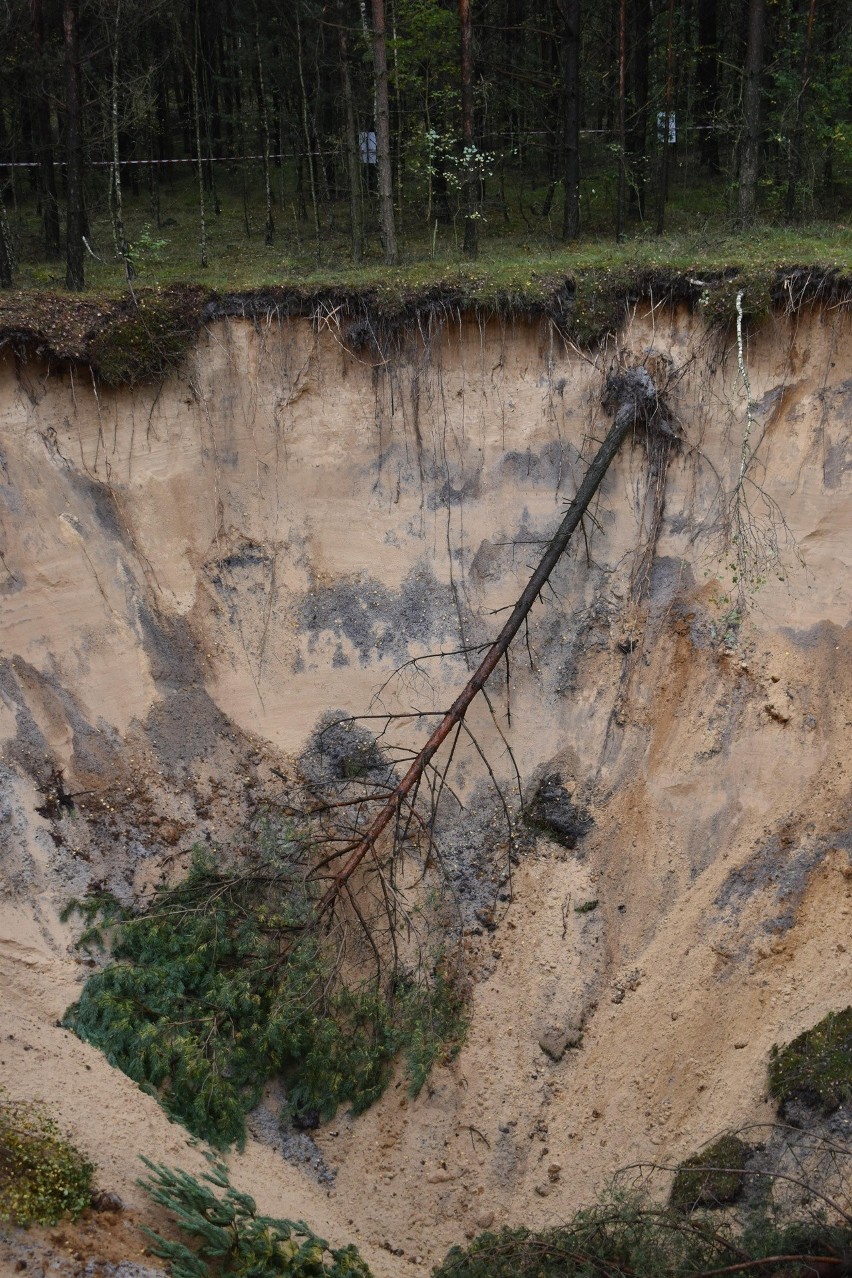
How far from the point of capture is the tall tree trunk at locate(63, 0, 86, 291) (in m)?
11.1

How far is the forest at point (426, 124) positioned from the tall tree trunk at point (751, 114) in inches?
1.4

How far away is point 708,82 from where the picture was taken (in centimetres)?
1769

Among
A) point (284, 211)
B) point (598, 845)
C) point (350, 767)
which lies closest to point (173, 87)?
point (284, 211)

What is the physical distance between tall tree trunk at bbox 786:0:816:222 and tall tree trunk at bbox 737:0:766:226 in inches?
21.7

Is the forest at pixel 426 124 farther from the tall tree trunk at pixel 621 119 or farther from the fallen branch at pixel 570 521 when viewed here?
the fallen branch at pixel 570 521

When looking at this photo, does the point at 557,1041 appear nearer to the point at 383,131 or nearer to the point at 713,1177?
the point at 713,1177

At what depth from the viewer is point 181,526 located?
980 centimetres

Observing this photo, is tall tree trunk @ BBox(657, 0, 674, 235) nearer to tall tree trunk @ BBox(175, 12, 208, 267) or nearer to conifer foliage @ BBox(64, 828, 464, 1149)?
tall tree trunk @ BBox(175, 12, 208, 267)

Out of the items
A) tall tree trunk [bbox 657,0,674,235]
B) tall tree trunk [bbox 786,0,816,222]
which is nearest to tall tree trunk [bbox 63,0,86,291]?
tall tree trunk [bbox 657,0,674,235]

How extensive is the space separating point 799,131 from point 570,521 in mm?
8597

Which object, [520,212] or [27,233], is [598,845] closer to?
[520,212]

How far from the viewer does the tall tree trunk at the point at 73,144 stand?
11.1 meters

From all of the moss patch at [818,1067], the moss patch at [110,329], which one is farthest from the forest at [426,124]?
the moss patch at [818,1067]

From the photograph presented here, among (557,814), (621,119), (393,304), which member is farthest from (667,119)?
(557,814)
